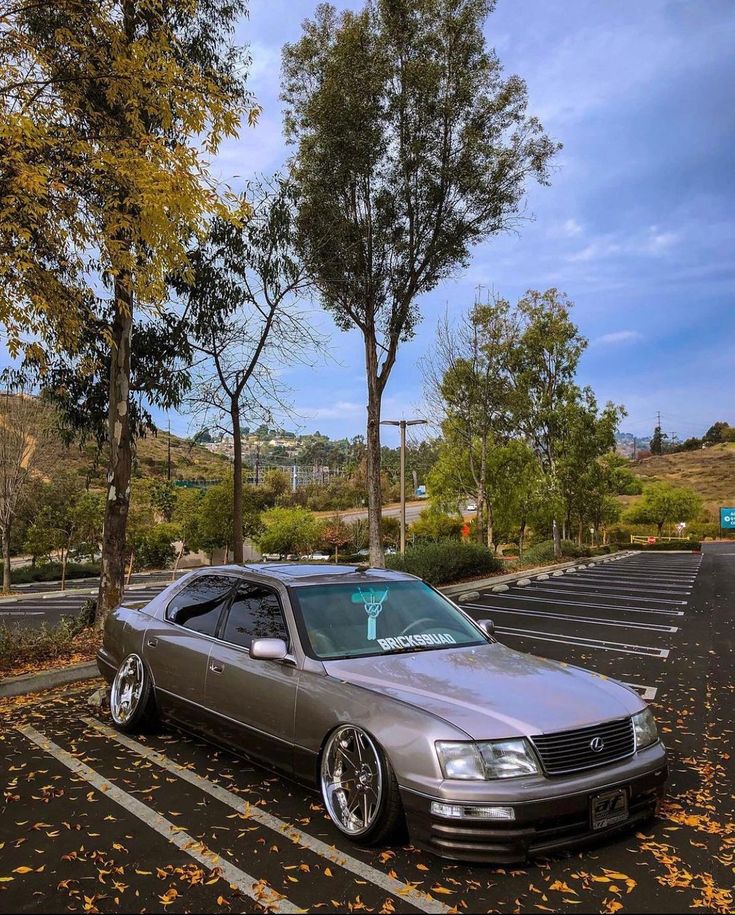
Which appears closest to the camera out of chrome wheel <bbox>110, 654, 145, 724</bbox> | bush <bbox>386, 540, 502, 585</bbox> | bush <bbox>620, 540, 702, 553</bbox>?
chrome wheel <bbox>110, 654, 145, 724</bbox>

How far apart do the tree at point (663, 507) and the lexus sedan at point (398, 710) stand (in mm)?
70561

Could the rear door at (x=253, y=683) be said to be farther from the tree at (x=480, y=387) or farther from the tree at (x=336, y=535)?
the tree at (x=336, y=535)

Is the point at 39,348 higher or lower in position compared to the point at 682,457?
lower

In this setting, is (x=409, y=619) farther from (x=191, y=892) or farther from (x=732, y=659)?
(x=732, y=659)

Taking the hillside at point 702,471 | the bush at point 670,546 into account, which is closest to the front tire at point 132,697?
the bush at point 670,546

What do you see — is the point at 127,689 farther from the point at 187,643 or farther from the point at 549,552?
the point at 549,552

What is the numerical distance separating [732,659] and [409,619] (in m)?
6.38

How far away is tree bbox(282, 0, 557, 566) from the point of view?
44.5 feet

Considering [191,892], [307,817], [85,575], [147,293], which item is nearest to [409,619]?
[307,817]

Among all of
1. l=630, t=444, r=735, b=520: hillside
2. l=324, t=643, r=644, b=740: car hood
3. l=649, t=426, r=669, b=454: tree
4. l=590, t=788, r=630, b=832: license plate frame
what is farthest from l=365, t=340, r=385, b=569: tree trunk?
l=649, t=426, r=669, b=454: tree

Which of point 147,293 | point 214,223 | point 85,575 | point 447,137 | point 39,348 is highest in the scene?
point 447,137

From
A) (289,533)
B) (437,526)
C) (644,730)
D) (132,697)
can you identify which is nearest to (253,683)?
(132,697)

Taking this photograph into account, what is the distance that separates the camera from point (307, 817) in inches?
155

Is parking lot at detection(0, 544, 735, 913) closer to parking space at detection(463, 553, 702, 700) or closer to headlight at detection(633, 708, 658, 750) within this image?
headlight at detection(633, 708, 658, 750)
